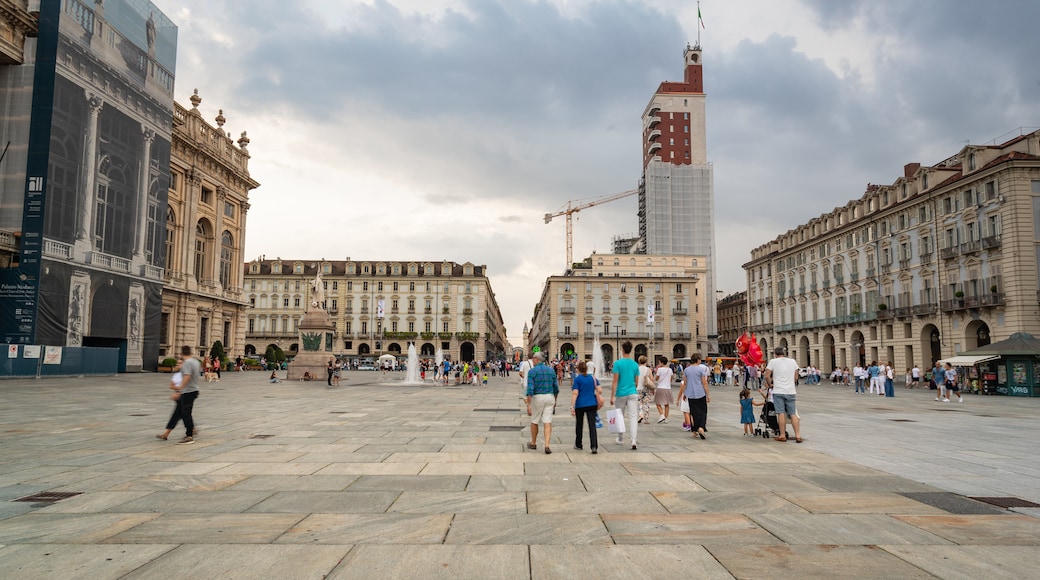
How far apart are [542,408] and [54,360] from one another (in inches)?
1266

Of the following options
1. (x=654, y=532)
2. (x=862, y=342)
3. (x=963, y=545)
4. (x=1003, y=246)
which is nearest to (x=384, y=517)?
(x=654, y=532)

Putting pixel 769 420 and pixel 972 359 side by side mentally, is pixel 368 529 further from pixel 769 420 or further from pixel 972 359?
pixel 972 359

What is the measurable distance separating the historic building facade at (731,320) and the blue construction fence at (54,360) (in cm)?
8248

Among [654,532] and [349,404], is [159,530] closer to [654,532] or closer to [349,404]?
[654,532]

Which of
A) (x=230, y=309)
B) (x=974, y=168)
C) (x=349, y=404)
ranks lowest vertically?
(x=349, y=404)

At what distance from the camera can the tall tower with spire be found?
91.7 m

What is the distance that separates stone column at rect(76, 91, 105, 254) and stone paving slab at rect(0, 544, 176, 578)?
35.7m

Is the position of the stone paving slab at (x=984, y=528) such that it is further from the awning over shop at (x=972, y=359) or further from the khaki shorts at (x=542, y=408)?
the awning over shop at (x=972, y=359)

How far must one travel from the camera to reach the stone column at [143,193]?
39.6 metres

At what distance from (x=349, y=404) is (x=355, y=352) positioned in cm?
7336

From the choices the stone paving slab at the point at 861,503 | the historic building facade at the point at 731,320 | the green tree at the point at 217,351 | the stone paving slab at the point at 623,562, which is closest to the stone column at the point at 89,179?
the green tree at the point at 217,351

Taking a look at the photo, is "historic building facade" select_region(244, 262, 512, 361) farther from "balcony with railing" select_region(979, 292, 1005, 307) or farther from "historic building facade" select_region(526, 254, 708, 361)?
"balcony with railing" select_region(979, 292, 1005, 307)

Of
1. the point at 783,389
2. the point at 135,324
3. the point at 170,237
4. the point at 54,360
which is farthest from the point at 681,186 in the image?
the point at 783,389

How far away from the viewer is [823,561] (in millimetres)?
4508
